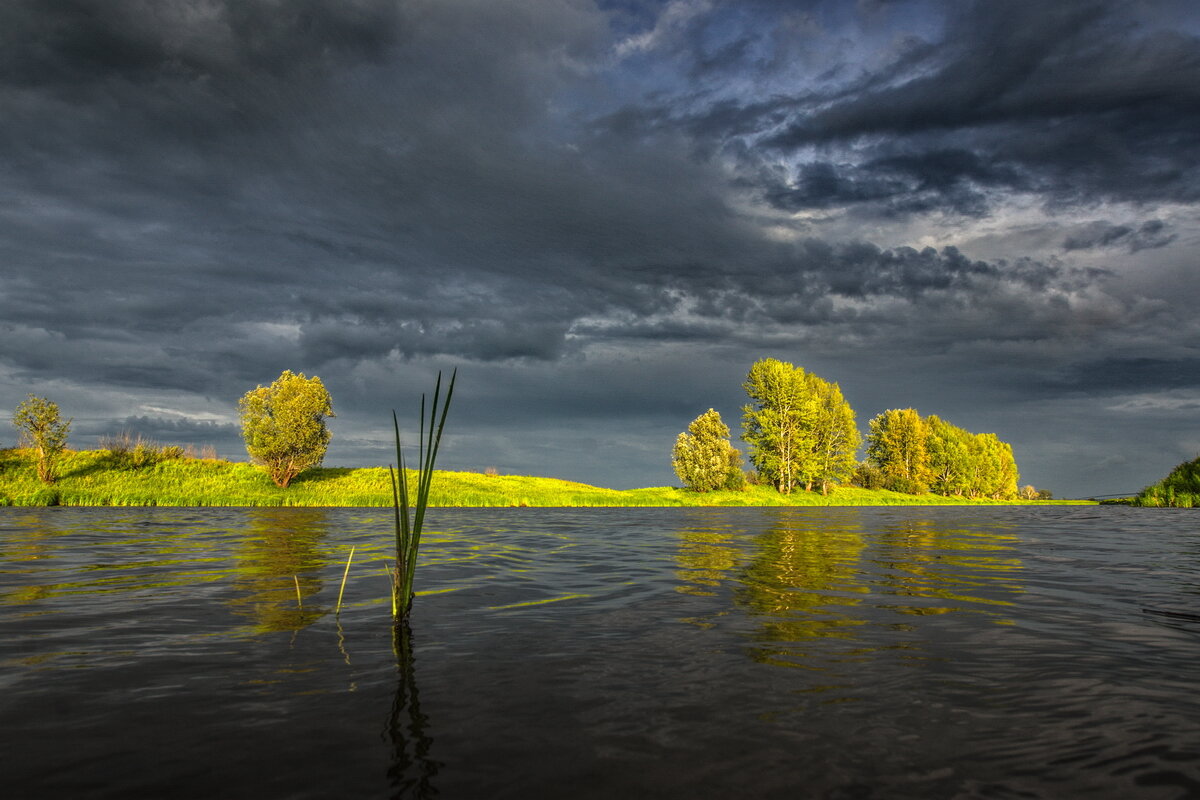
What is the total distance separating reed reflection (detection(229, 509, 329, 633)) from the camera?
8633mm

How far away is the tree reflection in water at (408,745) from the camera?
→ 3.82 meters

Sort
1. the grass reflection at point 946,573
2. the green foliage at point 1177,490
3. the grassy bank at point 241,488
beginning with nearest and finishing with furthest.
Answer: the grass reflection at point 946,573, the grassy bank at point 241,488, the green foliage at point 1177,490

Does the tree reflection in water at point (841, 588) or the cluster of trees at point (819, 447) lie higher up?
the cluster of trees at point (819, 447)

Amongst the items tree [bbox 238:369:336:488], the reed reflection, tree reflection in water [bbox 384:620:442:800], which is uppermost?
tree [bbox 238:369:336:488]

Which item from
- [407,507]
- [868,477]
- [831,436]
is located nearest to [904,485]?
[868,477]

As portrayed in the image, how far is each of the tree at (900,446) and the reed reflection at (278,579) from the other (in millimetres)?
106955

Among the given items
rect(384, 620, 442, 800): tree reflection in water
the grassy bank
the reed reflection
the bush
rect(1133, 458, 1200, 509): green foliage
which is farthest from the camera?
the bush

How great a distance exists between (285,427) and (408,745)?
2524 inches

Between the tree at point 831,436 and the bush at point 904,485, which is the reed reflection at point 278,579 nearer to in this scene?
the tree at point 831,436

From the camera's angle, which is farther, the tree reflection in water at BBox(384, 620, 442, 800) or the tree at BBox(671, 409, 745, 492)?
the tree at BBox(671, 409, 745, 492)

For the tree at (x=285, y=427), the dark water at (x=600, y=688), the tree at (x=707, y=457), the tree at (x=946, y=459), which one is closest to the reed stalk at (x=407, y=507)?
the dark water at (x=600, y=688)

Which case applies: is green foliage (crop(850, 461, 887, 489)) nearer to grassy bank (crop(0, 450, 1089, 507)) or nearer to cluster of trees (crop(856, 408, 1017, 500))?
cluster of trees (crop(856, 408, 1017, 500))

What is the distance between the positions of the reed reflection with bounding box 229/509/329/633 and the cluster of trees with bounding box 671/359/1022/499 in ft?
203

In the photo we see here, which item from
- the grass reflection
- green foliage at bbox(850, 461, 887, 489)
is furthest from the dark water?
green foliage at bbox(850, 461, 887, 489)
